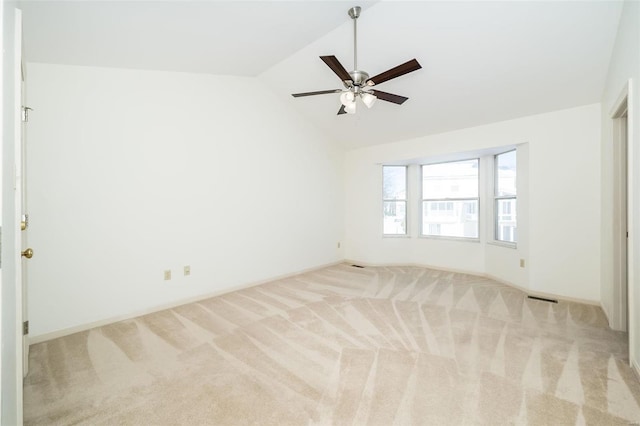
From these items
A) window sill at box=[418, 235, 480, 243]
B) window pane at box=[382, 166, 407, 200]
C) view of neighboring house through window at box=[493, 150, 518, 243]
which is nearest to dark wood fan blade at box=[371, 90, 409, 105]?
view of neighboring house through window at box=[493, 150, 518, 243]

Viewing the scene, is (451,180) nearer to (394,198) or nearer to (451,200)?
(451,200)

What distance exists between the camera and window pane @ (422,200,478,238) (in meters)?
5.19

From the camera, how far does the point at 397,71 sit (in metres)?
2.47

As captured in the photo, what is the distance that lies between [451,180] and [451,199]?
350 millimetres

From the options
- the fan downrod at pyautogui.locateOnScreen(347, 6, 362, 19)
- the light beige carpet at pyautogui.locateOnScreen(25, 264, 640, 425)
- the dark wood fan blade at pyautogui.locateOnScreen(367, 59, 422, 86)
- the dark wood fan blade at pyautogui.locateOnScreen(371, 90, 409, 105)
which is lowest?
the light beige carpet at pyautogui.locateOnScreen(25, 264, 640, 425)

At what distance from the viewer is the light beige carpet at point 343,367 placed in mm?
1767

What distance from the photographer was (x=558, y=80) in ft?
10.5

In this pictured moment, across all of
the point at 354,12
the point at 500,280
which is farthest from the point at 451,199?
the point at 354,12

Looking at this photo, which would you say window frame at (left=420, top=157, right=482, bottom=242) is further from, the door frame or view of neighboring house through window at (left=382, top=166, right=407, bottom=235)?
the door frame

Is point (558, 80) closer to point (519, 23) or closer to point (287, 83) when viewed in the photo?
point (519, 23)

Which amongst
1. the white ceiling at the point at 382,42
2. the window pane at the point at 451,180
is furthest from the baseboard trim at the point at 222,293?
the white ceiling at the point at 382,42

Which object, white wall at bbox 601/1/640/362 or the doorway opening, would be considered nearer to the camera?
white wall at bbox 601/1/640/362

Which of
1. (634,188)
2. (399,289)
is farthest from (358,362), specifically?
(634,188)

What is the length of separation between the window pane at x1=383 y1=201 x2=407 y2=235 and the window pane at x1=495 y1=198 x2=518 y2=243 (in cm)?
163
